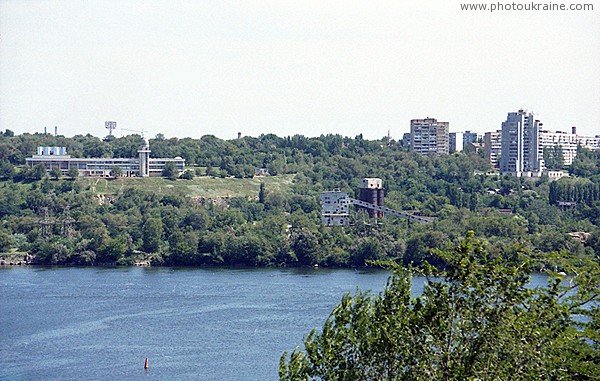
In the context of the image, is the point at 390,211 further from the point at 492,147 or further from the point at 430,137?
the point at 492,147

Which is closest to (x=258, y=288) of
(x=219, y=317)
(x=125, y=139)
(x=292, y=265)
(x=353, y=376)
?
(x=219, y=317)

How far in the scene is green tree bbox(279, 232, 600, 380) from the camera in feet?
23.5

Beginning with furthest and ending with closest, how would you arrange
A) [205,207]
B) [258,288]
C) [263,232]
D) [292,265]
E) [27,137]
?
[27,137] < [205,207] < [263,232] < [292,265] < [258,288]

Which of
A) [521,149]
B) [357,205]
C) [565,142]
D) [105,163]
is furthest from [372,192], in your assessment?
[565,142]

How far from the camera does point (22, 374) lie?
17906mm

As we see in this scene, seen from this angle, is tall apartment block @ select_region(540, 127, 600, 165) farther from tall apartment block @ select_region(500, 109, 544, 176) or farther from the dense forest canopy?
the dense forest canopy

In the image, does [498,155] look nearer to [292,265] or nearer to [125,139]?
[125,139]

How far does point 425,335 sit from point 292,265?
99.7ft

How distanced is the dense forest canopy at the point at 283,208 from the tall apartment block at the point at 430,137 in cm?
154

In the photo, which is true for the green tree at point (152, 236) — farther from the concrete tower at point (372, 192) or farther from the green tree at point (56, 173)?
the green tree at point (56, 173)

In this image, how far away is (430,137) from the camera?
7119cm

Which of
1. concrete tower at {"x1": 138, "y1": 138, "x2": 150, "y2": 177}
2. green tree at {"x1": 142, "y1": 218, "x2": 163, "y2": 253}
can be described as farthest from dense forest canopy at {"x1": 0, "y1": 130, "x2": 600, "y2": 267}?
concrete tower at {"x1": 138, "y1": 138, "x2": 150, "y2": 177}

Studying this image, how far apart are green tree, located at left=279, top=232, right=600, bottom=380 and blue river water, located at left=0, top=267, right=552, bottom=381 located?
9.60m

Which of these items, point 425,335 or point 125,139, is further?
point 125,139
